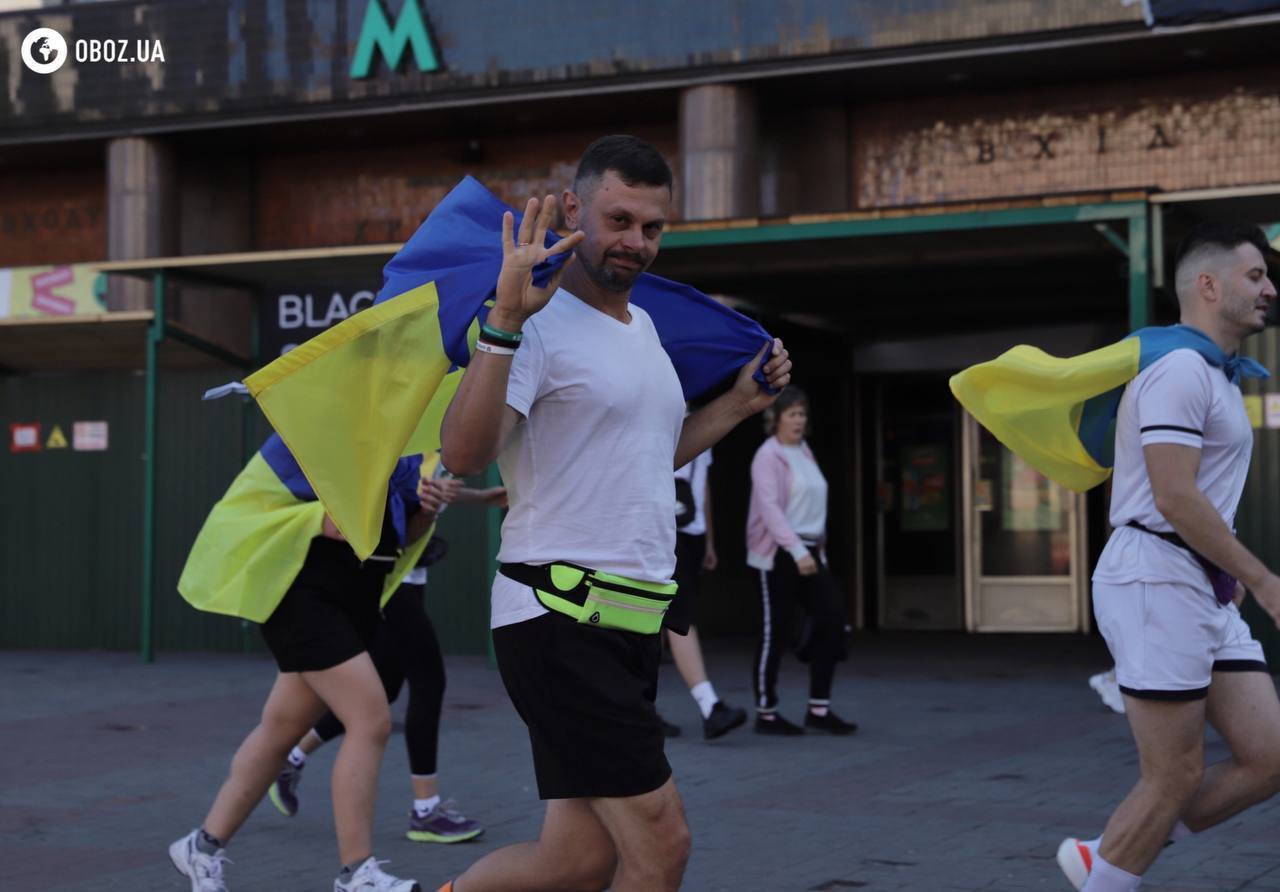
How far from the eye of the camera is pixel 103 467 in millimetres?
16922

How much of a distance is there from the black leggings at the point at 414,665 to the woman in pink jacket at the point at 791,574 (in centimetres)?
323

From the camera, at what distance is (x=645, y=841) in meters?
3.68

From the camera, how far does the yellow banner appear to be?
1809cm

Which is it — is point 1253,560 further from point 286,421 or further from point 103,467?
point 103,467

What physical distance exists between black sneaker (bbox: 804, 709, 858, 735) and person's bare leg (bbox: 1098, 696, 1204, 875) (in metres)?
5.40

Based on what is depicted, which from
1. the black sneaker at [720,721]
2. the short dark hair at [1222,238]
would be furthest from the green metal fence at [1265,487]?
the short dark hair at [1222,238]

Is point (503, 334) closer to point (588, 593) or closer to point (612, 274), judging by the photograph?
point (612, 274)

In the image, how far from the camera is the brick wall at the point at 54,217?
776 inches

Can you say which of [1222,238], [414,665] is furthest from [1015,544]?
[1222,238]

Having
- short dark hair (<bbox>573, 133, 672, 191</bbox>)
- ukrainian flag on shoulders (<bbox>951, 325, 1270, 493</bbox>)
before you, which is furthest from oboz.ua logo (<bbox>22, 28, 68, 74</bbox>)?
short dark hair (<bbox>573, 133, 672, 191</bbox>)

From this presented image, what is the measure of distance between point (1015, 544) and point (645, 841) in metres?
14.8

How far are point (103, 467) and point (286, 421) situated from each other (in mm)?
13624

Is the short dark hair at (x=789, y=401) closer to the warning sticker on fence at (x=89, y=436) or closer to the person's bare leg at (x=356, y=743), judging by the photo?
the person's bare leg at (x=356, y=743)

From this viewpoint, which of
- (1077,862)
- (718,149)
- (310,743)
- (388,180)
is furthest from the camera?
(388,180)
